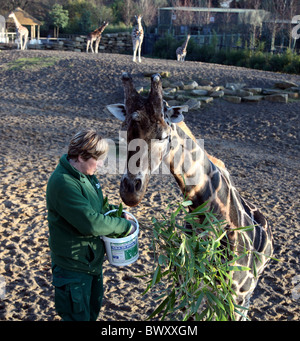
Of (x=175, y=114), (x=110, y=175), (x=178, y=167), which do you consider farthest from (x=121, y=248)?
(x=110, y=175)

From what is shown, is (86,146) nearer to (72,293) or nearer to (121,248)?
(121,248)

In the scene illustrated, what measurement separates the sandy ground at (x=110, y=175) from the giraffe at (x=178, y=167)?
1.58 feet

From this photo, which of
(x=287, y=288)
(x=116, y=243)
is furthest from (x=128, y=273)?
(x=116, y=243)

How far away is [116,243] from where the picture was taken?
8.59 feet

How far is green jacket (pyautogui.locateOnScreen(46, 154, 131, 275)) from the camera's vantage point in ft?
8.00

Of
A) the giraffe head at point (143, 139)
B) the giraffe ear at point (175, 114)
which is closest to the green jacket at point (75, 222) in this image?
the giraffe head at point (143, 139)

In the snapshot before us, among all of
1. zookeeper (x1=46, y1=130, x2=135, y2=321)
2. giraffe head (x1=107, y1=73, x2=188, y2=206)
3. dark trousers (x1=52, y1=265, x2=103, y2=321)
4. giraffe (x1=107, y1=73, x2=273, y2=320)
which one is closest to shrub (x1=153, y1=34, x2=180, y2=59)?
giraffe (x1=107, y1=73, x2=273, y2=320)

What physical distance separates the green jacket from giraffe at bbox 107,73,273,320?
0.72ft

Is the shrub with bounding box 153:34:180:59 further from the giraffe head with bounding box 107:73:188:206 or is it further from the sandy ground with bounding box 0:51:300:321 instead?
the giraffe head with bounding box 107:73:188:206

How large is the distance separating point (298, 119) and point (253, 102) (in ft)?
5.98

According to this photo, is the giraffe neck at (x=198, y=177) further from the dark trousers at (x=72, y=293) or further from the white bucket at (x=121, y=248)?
the dark trousers at (x=72, y=293)

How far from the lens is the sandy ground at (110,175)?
165 inches

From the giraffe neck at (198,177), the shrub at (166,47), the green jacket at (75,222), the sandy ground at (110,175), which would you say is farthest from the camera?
the shrub at (166,47)

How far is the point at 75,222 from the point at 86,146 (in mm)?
476
